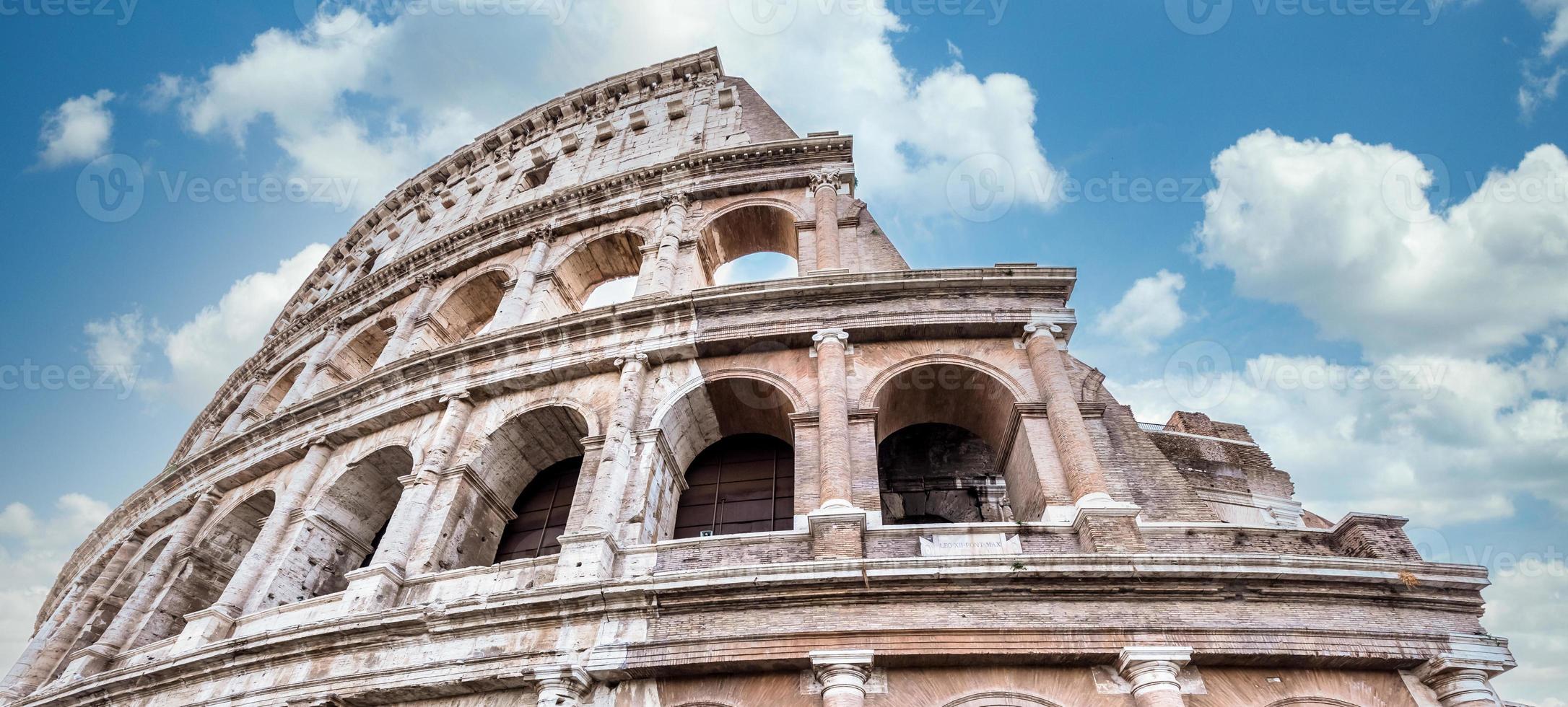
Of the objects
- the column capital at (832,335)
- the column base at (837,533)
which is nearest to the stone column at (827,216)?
the column capital at (832,335)

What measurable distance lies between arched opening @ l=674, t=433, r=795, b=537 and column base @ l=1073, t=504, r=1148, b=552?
3.54m

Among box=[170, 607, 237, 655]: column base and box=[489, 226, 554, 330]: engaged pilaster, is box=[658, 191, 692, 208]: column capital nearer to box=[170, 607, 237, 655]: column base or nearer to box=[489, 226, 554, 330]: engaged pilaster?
box=[489, 226, 554, 330]: engaged pilaster

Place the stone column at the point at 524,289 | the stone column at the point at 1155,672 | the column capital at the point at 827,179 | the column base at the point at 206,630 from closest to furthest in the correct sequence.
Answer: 1. the stone column at the point at 1155,672
2. the column base at the point at 206,630
3. the stone column at the point at 524,289
4. the column capital at the point at 827,179

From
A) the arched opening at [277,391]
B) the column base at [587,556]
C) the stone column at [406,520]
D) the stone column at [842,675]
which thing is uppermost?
the arched opening at [277,391]

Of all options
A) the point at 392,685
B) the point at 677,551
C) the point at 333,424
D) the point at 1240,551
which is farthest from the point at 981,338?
the point at 333,424

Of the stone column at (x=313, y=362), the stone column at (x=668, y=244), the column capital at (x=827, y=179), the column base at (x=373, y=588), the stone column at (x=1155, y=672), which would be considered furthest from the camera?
the stone column at (x=313, y=362)

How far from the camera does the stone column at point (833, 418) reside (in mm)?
8398

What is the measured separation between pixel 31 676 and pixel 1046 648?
16.8m

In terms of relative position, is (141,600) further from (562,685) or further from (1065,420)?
(1065,420)

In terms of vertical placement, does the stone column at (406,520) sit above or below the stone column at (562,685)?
above

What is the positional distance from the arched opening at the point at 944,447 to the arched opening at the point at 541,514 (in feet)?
14.7

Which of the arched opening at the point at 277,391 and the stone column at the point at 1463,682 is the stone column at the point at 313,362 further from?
the stone column at the point at 1463,682

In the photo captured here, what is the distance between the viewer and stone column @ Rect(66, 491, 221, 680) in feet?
36.3

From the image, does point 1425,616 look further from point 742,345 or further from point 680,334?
point 680,334
